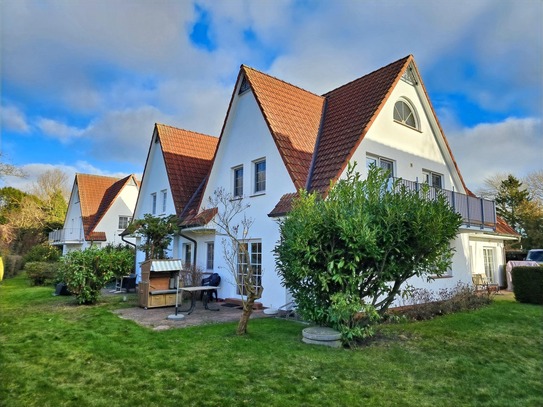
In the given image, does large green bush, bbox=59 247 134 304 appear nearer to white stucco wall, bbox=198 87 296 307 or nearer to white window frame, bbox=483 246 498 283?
white stucco wall, bbox=198 87 296 307

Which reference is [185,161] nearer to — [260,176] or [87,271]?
[260,176]

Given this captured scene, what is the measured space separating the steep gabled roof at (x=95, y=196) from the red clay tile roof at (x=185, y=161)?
1315 cm

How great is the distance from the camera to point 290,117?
44.1 ft

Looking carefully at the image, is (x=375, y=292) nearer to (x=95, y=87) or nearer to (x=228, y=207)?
(x=228, y=207)

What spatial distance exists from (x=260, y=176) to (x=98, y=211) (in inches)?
974

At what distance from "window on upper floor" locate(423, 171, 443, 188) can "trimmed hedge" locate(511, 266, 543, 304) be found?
4828 millimetres

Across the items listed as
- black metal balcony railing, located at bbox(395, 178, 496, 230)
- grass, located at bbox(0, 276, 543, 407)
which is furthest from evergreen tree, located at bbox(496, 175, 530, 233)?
grass, located at bbox(0, 276, 543, 407)

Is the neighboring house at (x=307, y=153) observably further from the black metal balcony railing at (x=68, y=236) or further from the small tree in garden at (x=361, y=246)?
the black metal balcony railing at (x=68, y=236)

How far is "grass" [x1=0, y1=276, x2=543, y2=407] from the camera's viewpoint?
462cm

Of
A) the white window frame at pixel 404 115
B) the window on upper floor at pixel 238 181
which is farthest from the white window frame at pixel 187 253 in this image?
the white window frame at pixel 404 115

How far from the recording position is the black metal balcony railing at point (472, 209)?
13.9m

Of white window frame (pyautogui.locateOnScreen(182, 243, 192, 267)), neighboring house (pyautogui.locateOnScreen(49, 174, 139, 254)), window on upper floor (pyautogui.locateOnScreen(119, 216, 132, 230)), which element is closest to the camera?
white window frame (pyautogui.locateOnScreen(182, 243, 192, 267))

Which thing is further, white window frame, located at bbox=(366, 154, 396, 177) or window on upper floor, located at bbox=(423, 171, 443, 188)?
window on upper floor, located at bbox=(423, 171, 443, 188)

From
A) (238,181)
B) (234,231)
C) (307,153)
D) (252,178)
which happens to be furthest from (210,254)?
(307,153)
